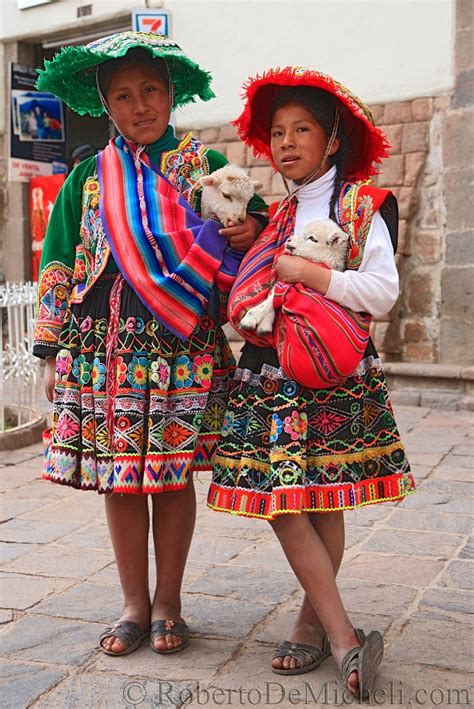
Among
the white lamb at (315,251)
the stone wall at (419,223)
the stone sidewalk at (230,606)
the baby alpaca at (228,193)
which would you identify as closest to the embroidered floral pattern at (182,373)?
the white lamb at (315,251)

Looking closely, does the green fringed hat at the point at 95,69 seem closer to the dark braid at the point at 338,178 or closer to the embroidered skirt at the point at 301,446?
the dark braid at the point at 338,178

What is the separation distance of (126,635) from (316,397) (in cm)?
91

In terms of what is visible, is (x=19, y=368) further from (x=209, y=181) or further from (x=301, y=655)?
(x=301, y=655)

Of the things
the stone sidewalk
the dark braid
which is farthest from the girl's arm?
the stone sidewalk

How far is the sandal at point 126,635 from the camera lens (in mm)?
2609

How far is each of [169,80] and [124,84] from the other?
16 cm

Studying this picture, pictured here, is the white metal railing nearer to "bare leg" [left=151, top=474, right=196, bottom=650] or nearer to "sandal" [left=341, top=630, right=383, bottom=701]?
"bare leg" [left=151, top=474, right=196, bottom=650]

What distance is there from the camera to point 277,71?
246 centimetres

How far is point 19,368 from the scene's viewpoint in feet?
19.2

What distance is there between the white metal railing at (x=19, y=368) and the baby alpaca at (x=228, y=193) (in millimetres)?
3398

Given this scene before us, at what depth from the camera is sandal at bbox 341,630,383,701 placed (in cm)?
227

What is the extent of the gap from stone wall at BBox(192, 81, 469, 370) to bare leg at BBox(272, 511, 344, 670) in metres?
4.59

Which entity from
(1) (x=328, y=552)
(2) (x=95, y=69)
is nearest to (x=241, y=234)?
(2) (x=95, y=69)

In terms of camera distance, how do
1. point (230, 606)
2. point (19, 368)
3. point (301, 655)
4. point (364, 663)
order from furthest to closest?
1. point (19, 368)
2. point (230, 606)
3. point (301, 655)
4. point (364, 663)
